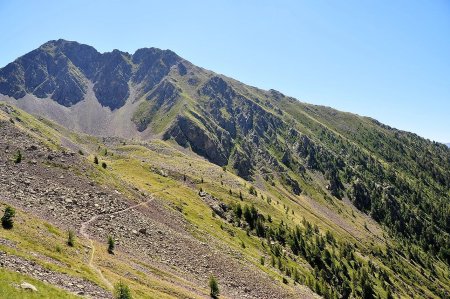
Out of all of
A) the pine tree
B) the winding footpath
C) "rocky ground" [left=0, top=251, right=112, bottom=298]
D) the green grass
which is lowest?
the winding footpath

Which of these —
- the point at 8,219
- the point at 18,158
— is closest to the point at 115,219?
the point at 8,219

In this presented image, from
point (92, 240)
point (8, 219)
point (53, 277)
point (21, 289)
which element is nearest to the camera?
point (21, 289)

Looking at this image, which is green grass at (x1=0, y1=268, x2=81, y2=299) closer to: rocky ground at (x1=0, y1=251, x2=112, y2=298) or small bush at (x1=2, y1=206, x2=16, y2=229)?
rocky ground at (x1=0, y1=251, x2=112, y2=298)

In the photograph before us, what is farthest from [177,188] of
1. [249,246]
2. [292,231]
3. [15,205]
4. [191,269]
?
[15,205]

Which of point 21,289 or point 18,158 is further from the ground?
point 18,158

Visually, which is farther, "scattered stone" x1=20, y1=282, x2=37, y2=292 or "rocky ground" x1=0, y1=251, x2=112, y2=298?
"rocky ground" x1=0, y1=251, x2=112, y2=298

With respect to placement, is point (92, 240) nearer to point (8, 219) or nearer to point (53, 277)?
point (8, 219)

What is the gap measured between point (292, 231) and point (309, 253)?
1249 centimetres

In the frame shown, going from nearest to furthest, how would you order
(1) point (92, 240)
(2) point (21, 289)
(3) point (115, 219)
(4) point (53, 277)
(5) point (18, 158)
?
(2) point (21, 289) → (4) point (53, 277) → (1) point (92, 240) → (3) point (115, 219) → (5) point (18, 158)

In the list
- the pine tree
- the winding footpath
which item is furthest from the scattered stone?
the pine tree

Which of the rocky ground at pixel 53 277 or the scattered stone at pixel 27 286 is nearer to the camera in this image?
the scattered stone at pixel 27 286

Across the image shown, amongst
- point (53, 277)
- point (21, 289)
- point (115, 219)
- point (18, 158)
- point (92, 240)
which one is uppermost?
point (18, 158)

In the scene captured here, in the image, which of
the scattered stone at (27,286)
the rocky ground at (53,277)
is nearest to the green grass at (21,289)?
the scattered stone at (27,286)

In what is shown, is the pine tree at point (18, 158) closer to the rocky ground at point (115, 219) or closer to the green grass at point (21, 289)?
the rocky ground at point (115, 219)
